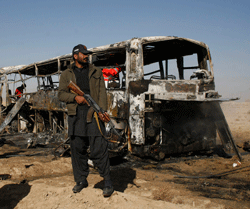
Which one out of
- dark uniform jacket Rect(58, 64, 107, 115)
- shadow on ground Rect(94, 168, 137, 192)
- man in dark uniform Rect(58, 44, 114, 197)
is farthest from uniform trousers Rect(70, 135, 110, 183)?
shadow on ground Rect(94, 168, 137, 192)

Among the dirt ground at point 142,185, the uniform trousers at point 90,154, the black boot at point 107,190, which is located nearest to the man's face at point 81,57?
the uniform trousers at point 90,154

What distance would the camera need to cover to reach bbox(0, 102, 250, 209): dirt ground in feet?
9.20

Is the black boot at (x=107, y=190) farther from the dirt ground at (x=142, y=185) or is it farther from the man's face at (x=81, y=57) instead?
the man's face at (x=81, y=57)

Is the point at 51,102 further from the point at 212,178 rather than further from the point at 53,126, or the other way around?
the point at 212,178

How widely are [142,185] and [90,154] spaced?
54.8 inches

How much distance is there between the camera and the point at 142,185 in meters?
3.87

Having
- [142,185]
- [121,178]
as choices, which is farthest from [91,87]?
[121,178]

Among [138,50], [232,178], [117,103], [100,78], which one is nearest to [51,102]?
[117,103]

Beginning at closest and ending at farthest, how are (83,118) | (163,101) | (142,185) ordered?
1. (83,118)
2. (142,185)
3. (163,101)

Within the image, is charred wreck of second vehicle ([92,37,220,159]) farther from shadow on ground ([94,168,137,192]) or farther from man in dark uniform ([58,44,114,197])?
man in dark uniform ([58,44,114,197])

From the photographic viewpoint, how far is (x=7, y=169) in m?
4.75

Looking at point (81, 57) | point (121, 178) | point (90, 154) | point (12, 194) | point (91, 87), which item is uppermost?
point (81, 57)

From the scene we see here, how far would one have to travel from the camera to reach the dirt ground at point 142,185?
2.80 meters

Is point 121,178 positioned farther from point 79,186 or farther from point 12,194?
point 12,194
